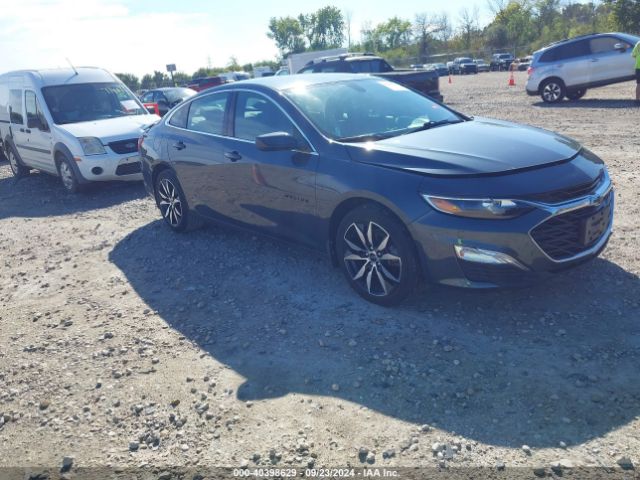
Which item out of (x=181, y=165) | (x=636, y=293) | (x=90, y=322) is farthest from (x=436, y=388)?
(x=181, y=165)

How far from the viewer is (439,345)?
383 centimetres

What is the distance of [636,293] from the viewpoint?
4254 mm

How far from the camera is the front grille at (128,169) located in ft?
30.2

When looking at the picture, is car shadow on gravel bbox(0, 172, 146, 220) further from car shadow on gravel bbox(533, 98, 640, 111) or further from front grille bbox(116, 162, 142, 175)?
car shadow on gravel bbox(533, 98, 640, 111)

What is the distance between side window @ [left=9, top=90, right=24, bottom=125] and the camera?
34.1 feet

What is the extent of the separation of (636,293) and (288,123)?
302 cm

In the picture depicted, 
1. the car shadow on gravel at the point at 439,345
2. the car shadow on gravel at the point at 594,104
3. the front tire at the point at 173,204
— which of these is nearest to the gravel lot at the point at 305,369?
the car shadow on gravel at the point at 439,345

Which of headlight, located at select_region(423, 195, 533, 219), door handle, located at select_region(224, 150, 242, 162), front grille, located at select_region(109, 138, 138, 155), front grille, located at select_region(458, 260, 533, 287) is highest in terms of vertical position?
door handle, located at select_region(224, 150, 242, 162)

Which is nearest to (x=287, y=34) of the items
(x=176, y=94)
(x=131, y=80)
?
(x=131, y=80)

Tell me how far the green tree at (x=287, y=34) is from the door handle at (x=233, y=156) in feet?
359

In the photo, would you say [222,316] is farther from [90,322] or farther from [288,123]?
[288,123]

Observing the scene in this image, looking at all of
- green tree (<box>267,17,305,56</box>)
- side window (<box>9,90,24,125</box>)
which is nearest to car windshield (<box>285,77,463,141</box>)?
side window (<box>9,90,24,125</box>)

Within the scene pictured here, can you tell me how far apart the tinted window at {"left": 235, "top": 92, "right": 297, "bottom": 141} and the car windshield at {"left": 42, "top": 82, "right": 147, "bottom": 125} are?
18.0ft

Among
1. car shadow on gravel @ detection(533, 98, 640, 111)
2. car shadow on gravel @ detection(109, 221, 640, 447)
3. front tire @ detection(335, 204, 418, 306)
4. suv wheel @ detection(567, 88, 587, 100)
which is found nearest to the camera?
car shadow on gravel @ detection(109, 221, 640, 447)
